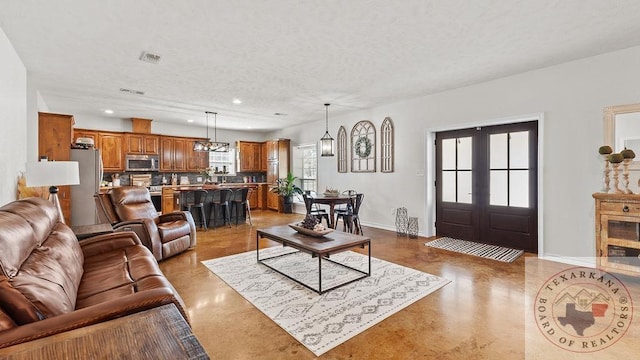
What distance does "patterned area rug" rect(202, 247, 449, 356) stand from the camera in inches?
91.3

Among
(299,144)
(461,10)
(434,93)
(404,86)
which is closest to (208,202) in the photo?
(299,144)

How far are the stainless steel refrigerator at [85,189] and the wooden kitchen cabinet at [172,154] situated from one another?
8.42 feet

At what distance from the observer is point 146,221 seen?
3.91 meters

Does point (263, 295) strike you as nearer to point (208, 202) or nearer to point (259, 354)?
point (259, 354)

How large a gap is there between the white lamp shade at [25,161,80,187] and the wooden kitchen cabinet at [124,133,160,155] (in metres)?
4.70

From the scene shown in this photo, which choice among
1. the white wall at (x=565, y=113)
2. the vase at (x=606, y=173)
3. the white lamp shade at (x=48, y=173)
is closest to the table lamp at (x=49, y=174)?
the white lamp shade at (x=48, y=173)

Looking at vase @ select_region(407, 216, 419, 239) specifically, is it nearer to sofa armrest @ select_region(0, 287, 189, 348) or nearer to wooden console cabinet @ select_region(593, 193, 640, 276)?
wooden console cabinet @ select_region(593, 193, 640, 276)

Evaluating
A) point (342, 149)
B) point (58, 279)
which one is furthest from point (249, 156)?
point (58, 279)

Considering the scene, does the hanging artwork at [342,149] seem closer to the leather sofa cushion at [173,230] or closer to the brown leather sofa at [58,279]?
the leather sofa cushion at [173,230]

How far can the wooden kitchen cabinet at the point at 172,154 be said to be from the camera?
7.91m

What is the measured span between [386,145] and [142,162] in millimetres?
6103

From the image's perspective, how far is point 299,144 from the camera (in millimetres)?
8586

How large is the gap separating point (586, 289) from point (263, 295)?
3322 millimetres

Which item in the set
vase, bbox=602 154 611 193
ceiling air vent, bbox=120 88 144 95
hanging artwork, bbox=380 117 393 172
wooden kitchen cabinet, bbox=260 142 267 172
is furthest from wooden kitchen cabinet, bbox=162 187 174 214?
vase, bbox=602 154 611 193
